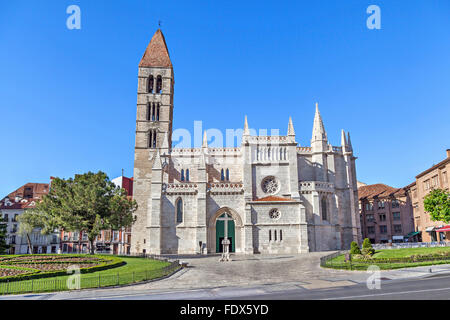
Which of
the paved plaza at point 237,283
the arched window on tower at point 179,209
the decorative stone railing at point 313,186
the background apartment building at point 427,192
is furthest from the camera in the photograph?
→ the background apartment building at point 427,192

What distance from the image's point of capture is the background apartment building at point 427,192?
45906 mm

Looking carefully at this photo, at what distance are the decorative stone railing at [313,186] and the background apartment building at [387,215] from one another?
2192 cm

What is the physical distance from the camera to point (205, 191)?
147 ft

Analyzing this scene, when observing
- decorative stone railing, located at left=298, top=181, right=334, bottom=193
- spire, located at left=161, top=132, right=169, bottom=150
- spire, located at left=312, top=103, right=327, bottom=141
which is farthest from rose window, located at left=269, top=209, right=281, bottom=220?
spire, located at left=161, top=132, right=169, bottom=150

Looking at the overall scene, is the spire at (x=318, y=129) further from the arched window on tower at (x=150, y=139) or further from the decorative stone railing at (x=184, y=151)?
the arched window on tower at (x=150, y=139)

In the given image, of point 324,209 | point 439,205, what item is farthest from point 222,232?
point 439,205

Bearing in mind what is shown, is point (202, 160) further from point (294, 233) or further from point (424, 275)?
point (424, 275)

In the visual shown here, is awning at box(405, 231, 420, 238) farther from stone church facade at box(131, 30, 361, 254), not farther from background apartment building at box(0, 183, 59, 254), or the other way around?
background apartment building at box(0, 183, 59, 254)

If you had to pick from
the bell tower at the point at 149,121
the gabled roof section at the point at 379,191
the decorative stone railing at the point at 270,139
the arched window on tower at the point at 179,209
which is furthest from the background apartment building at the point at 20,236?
the gabled roof section at the point at 379,191

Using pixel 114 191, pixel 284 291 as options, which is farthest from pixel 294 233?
pixel 284 291

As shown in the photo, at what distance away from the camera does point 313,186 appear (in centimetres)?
4547

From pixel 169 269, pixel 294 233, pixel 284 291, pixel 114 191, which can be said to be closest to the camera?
pixel 284 291

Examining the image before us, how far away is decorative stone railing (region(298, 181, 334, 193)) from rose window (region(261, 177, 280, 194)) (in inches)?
121

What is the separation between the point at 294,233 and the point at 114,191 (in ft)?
72.6
